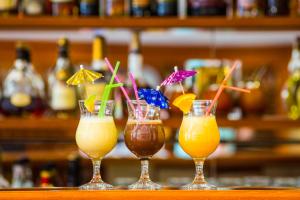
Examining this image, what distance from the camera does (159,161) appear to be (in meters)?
4.04

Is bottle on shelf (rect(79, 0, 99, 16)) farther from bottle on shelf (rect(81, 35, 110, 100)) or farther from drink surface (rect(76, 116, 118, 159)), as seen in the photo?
drink surface (rect(76, 116, 118, 159))

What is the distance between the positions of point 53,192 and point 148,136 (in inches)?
11.4

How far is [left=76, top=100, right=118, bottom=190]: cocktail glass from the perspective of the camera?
1.85 meters

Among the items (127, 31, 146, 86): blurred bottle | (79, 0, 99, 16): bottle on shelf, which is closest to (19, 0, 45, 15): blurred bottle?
(79, 0, 99, 16): bottle on shelf

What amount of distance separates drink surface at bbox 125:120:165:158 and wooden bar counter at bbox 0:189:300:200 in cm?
16

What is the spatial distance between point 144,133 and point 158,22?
105 centimetres

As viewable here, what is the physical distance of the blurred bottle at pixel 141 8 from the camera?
2.88 m

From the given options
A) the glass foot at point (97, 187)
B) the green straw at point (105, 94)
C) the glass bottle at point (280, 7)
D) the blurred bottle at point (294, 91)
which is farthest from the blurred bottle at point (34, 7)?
the glass foot at point (97, 187)

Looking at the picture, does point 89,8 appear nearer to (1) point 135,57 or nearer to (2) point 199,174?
(1) point 135,57

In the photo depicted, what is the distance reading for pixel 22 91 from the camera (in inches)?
118

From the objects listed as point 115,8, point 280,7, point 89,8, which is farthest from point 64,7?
point 280,7

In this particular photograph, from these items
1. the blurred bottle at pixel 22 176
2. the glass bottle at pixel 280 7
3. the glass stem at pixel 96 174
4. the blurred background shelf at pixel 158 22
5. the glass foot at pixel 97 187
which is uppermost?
the glass bottle at pixel 280 7

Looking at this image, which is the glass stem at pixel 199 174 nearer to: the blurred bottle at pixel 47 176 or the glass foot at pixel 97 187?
the glass foot at pixel 97 187

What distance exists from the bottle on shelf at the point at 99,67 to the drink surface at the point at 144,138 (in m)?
0.96
